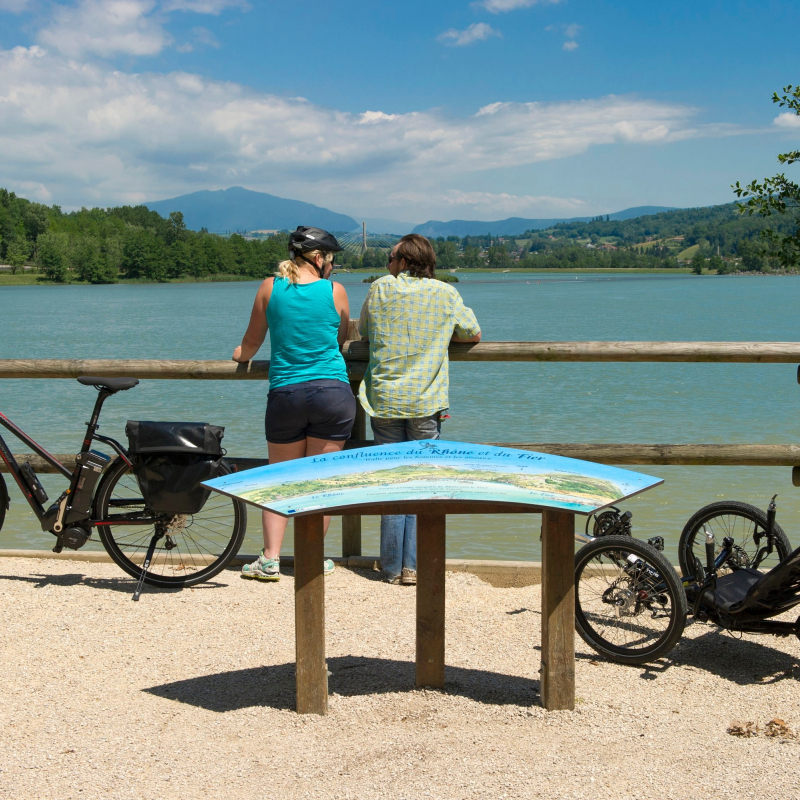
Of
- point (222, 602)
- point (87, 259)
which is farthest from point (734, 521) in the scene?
point (87, 259)

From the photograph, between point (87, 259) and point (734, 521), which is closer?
point (734, 521)

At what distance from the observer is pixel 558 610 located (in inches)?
132

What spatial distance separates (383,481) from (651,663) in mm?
1672

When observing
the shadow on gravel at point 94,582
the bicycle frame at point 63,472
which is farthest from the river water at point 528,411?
the bicycle frame at point 63,472

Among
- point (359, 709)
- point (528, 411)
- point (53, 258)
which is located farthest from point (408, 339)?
point (53, 258)

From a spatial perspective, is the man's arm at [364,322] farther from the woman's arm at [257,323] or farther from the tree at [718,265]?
the tree at [718,265]

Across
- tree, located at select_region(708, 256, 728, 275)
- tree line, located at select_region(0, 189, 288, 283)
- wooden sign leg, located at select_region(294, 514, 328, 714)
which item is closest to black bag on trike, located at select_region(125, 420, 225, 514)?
wooden sign leg, located at select_region(294, 514, 328, 714)

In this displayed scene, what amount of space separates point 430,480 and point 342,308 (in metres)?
1.89

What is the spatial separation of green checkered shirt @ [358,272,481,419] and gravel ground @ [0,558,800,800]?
108 centimetres

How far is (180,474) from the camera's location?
15.5 ft

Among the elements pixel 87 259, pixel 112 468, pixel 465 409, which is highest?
pixel 87 259

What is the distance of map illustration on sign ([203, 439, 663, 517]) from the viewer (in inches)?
121

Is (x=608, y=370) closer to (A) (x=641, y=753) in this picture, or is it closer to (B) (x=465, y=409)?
(B) (x=465, y=409)

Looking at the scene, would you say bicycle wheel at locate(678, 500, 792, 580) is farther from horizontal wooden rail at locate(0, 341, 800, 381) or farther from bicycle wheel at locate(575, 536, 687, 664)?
horizontal wooden rail at locate(0, 341, 800, 381)
